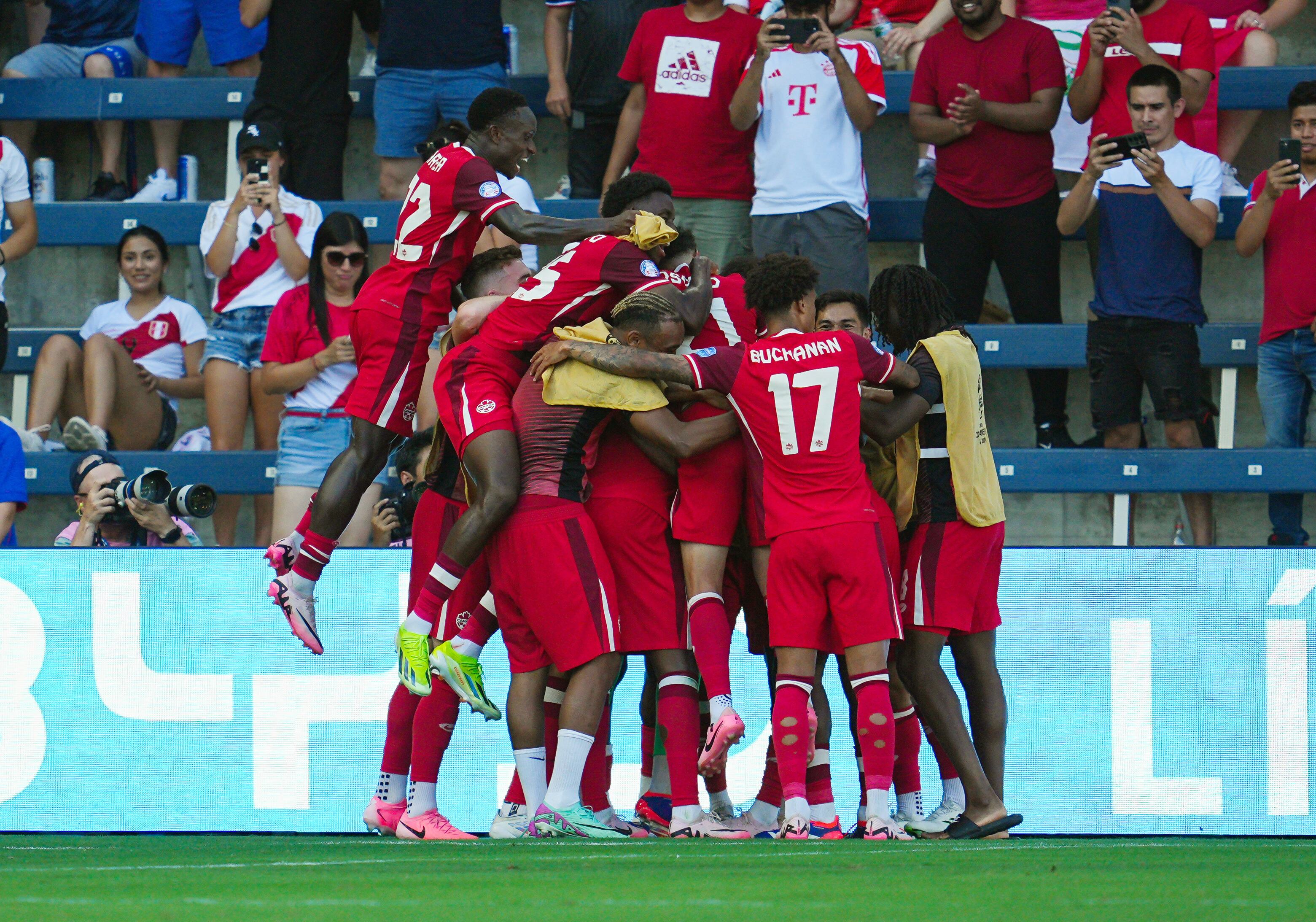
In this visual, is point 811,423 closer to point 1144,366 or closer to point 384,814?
point 384,814

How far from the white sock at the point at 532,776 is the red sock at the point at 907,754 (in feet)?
4.23

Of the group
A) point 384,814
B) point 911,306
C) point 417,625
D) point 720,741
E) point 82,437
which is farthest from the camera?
point 82,437

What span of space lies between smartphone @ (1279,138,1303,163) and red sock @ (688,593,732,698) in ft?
13.7

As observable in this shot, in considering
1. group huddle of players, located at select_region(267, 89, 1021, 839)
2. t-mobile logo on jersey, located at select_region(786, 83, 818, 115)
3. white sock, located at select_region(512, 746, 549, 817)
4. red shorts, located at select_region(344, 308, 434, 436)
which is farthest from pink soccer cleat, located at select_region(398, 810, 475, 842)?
t-mobile logo on jersey, located at select_region(786, 83, 818, 115)

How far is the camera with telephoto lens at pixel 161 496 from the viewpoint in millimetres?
6566

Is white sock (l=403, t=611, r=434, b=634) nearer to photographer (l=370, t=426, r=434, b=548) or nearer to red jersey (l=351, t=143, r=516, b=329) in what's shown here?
red jersey (l=351, t=143, r=516, b=329)

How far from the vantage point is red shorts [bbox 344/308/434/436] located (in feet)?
18.7

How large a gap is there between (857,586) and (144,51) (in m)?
7.29

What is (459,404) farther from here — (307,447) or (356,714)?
(307,447)

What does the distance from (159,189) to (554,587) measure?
18.9 ft

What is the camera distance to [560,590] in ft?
16.5

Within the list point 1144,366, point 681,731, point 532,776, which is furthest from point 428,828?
point 1144,366

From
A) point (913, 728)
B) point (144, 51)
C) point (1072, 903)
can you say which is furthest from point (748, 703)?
point (144, 51)

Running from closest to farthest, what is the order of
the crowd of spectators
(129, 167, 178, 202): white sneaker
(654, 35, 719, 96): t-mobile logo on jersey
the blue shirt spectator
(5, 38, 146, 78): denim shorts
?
the blue shirt spectator < the crowd of spectators < (654, 35, 719, 96): t-mobile logo on jersey < (129, 167, 178, 202): white sneaker < (5, 38, 146, 78): denim shorts
